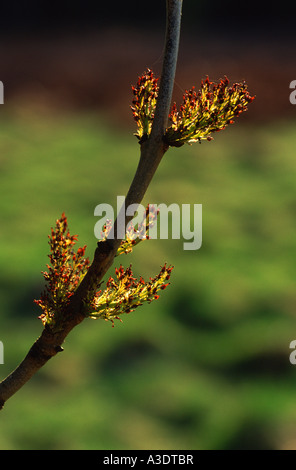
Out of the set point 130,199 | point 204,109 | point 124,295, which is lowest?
point 124,295

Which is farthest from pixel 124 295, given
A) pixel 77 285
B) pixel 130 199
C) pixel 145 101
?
pixel 145 101

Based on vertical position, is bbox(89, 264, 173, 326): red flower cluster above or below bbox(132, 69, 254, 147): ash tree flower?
below

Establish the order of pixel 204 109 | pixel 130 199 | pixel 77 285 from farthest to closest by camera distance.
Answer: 1. pixel 77 285
2. pixel 204 109
3. pixel 130 199

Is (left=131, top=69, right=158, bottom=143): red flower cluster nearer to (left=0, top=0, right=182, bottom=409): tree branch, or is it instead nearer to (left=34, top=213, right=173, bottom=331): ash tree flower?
(left=0, top=0, right=182, bottom=409): tree branch

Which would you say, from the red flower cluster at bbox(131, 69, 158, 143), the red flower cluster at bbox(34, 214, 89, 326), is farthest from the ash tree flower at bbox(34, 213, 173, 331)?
the red flower cluster at bbox(131, 69, 158, 143)

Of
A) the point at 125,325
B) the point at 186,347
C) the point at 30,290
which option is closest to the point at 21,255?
the point at 30,290

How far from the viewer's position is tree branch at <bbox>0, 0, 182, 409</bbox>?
6.47 ft

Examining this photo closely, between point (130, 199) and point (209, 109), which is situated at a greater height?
point (209, 109)

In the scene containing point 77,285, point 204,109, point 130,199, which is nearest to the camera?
point 130,199

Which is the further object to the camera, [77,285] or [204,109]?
[77,285]

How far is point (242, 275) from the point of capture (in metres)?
10.1

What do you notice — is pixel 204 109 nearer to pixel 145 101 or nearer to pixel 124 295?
pixel 145 101

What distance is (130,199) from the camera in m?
1.99

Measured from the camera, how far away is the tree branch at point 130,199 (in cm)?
197
